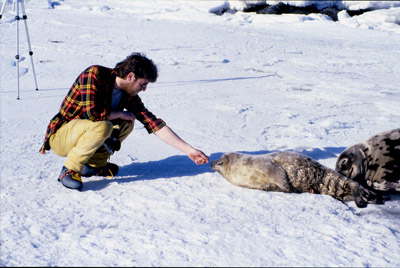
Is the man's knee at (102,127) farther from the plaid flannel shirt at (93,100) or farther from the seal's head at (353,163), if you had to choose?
the seal's head at (353,163)

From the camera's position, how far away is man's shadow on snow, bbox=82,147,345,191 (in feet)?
10.2

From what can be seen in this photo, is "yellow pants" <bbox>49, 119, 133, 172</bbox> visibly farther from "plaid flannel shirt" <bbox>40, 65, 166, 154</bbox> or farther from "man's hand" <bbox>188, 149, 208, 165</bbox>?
"man's hand" <bbox>188, 149, 208, 165</bbox>

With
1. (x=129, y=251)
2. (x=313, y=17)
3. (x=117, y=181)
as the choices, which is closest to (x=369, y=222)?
(x=129, y=251)

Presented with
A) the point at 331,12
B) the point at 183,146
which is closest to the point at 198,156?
the point at 183,146

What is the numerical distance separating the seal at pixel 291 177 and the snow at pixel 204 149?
8 centimetres

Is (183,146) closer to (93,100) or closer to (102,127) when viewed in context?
(102,127)

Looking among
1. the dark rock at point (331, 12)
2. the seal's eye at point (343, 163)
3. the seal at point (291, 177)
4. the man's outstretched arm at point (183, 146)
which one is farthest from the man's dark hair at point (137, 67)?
the dark rock at point (331, 12)

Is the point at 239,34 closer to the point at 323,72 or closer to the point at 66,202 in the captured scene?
the point at 323,72

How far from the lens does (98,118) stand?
284 centimetres

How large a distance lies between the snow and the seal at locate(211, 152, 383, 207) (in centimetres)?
8

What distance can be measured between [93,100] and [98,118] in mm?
123

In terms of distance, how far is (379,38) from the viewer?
1032 cm

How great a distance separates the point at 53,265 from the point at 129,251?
0.35 m

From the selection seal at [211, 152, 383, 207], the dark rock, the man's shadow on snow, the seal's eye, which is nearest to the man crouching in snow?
the man's shadow on snow
